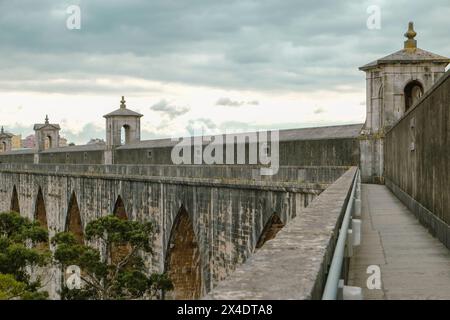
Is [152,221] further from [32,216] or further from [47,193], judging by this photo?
[32,216]

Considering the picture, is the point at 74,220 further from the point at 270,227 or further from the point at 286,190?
the point at 286,190

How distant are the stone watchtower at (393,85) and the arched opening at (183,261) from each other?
22.6 ft

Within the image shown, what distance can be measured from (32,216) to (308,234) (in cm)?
3992

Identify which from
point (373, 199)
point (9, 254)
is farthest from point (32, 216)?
point (373, 199)

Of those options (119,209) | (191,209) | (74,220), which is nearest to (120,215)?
(119,209)

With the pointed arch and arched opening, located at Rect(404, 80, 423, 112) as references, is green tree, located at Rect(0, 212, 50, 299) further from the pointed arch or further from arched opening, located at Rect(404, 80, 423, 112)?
arched opening, located at Rect(404, 80, 423, 112)

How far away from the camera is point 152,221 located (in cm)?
2330

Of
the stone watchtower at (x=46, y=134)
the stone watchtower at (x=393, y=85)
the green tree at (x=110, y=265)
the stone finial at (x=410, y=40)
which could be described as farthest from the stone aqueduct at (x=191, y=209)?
the stone watchtower at (x=46, y=134)

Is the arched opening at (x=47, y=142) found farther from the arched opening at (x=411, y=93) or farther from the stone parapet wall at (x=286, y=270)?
the stone parapet wall at (x=286, y=270)

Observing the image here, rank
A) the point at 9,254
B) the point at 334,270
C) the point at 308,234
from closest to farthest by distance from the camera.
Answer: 1. the point at 334,270
2. the point at 308,234
3. the point at 9,254

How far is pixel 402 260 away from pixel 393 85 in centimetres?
1558

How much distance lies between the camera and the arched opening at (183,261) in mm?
21719

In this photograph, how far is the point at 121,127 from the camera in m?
41.4

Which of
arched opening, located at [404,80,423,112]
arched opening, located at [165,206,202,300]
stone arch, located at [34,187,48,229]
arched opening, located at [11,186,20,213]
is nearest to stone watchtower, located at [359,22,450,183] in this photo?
arched opening, located at [404,80,423,112]
